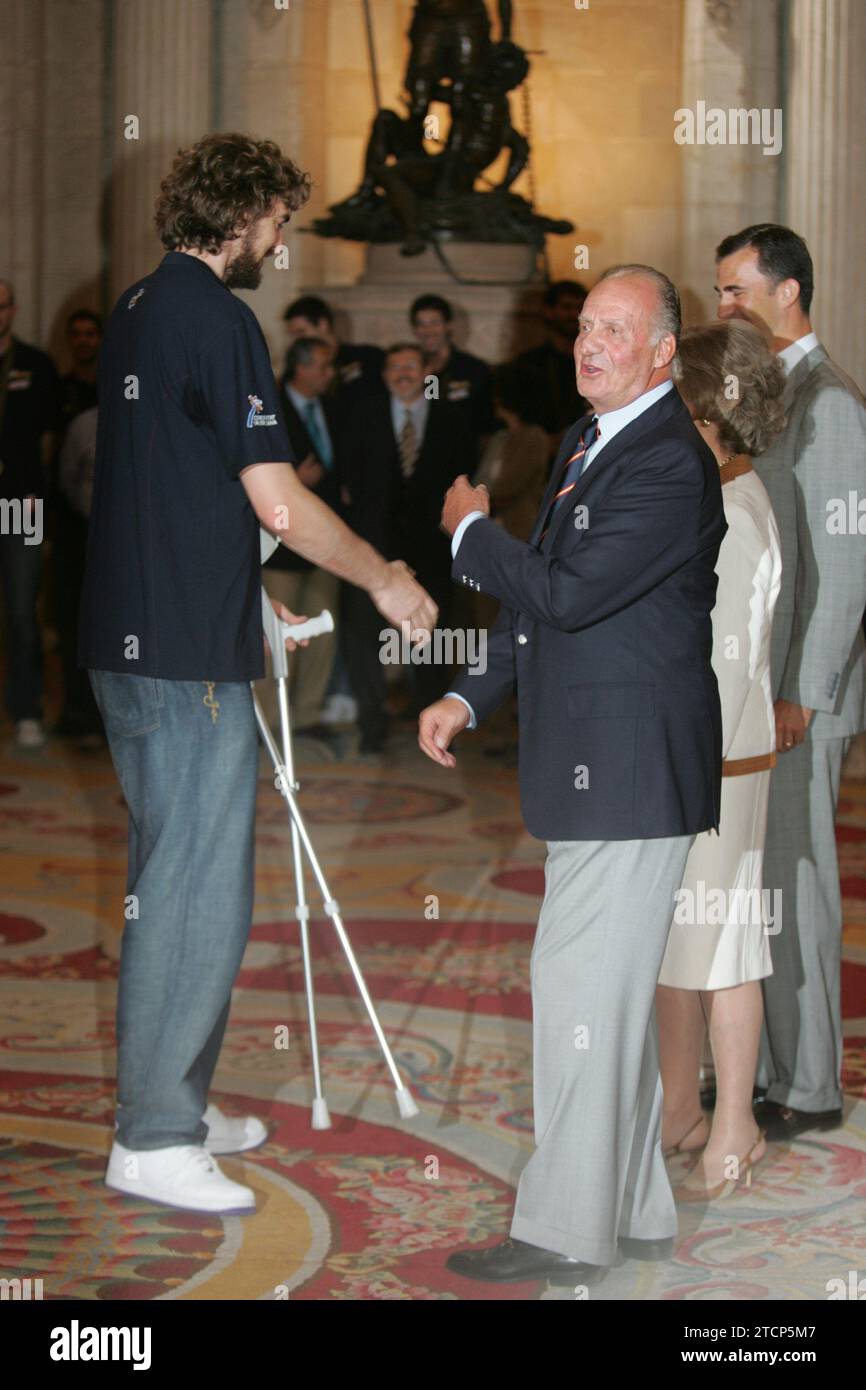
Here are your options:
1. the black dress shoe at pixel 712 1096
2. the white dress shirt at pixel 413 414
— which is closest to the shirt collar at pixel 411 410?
the white dress shirt at pixel 413 414

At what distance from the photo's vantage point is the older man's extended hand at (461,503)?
3.73 meters

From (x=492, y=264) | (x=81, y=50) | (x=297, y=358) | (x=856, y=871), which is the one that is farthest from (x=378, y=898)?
(x=81, y=50)

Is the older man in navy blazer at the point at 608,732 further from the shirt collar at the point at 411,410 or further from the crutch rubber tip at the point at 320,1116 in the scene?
the shirt collar at the point at 411,410

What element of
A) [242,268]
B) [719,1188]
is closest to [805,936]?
[719,1188]

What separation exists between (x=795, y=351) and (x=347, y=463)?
5291 mm

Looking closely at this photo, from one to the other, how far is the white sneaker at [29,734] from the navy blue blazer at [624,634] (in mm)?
6703

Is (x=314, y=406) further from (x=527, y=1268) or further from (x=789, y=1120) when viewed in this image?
(x=527, y=1268)

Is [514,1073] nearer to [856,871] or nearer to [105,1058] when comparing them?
[105,1058]

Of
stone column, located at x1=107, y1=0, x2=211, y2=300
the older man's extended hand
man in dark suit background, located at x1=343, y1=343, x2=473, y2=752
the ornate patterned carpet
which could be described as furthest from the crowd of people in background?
the older man's extended hand

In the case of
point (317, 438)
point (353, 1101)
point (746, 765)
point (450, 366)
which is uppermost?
point (450, 366)

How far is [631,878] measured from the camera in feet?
11.8

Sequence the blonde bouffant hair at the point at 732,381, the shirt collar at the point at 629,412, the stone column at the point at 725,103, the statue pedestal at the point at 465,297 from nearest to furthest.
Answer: the shirt collar at the point at 629,412, the blonde bouffant hair at the point at 732,381, the statue pedestal at the point at 465,297, the stone column at the point at 725,103

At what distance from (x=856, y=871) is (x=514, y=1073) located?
112 inches

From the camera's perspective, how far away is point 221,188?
13.0 feet
